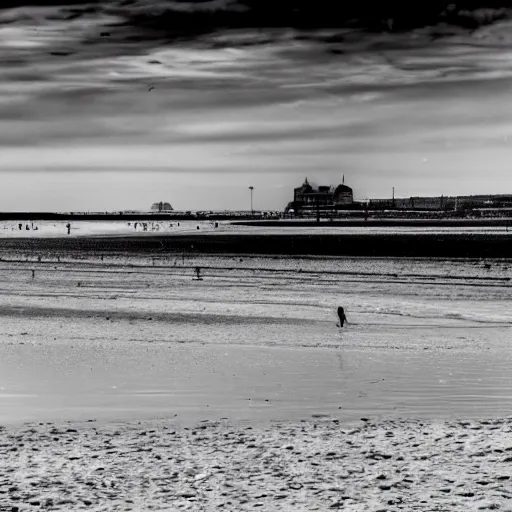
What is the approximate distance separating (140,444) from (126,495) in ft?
5.72

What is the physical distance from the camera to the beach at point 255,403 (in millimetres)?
7566

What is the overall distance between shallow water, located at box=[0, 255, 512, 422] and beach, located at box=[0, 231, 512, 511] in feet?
0.19

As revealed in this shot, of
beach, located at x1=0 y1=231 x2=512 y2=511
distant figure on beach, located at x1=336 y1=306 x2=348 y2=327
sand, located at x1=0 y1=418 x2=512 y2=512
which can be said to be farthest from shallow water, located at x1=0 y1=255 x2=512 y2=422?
sand, located at x1=0 y1=418 x2=512 y2=512

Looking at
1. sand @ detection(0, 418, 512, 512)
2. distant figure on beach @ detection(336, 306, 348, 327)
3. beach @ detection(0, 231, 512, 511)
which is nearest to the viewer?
sand @ detection(0, 418, 512, 512)

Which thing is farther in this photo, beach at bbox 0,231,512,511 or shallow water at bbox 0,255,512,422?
shallow water at bbox 0,255,512,422

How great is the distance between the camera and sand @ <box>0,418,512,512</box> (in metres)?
7.21

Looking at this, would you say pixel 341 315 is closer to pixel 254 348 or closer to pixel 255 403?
pixel 254 348

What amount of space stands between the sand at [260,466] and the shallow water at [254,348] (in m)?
1.05

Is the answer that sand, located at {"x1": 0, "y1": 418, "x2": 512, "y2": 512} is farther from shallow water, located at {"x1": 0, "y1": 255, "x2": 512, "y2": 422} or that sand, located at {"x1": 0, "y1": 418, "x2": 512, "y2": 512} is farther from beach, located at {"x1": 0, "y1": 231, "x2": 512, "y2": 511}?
shallow water, located at {"x1": 0, "y1": 255, "x2": 512, "y2": 422}

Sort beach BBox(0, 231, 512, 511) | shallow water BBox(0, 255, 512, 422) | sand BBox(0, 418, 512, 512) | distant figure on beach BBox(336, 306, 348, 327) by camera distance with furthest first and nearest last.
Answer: distant figure on beach BBox(336, 306, 348, 327)
shallow water BBox(0, 255, 512, 422)
beach BBox(0, 231, 512, 511)
sand BBox(0, 418, 512, 512)

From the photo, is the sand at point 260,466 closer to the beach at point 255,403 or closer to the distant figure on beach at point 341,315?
the beach at point 255,403

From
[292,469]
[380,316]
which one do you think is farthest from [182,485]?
[380,316]

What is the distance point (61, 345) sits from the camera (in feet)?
55.4

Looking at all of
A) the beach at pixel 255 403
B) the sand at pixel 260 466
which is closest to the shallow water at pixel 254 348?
the beach at pixel 255 403
